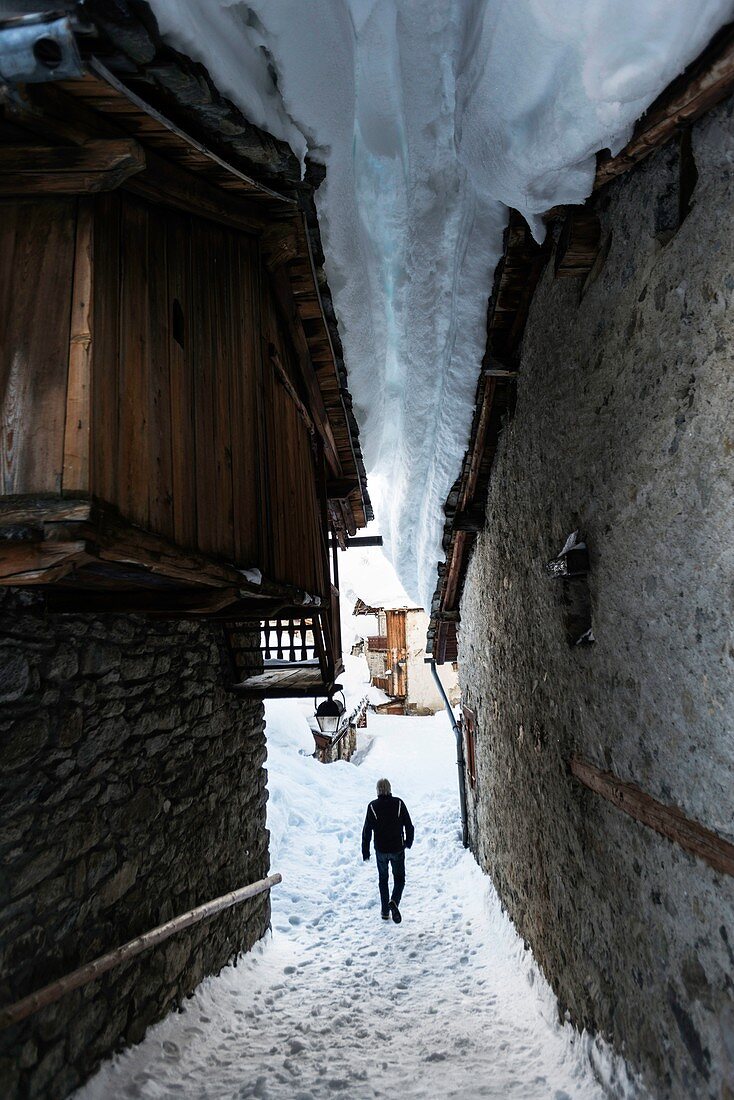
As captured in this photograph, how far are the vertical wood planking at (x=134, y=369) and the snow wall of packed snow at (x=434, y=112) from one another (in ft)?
2.24

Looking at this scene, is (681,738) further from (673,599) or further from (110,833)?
(110,833)

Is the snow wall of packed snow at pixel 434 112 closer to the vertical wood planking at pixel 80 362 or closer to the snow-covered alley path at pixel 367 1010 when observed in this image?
the vertical wood planking at pixel 80 362

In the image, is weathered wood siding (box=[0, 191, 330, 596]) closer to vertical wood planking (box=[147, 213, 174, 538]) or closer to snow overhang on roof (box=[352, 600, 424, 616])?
vertical wood planking (box=[147, 213, 174, 538])

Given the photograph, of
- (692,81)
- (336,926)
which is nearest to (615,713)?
(692,81)

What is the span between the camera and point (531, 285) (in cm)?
422

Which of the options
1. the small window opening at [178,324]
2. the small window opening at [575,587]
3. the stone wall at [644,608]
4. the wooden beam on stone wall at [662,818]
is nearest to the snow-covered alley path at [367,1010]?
the stone wall at [644,608]

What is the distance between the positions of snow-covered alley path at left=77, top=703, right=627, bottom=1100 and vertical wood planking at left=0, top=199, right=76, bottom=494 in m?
3.12

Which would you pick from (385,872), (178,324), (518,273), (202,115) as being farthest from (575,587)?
(385,872)

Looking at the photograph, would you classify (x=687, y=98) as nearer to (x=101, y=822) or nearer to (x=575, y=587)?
(x=575, y=587)

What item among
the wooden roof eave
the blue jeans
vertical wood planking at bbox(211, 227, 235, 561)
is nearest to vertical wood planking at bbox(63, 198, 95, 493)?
the wooden roof eave

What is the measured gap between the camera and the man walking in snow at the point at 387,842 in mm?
6770

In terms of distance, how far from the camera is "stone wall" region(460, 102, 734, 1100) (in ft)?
6.97

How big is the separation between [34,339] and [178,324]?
83 centimetres

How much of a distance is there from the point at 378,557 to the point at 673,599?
71137 millimetres
